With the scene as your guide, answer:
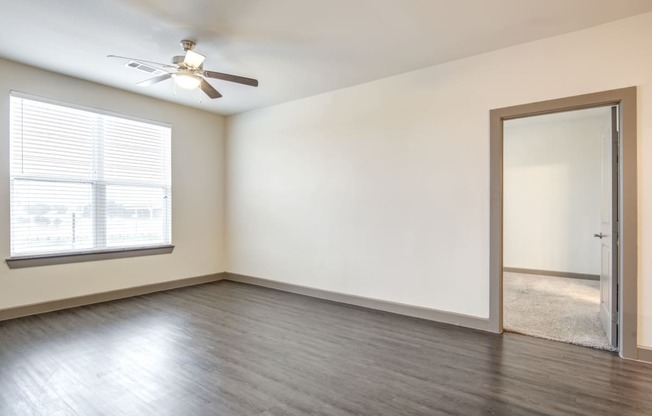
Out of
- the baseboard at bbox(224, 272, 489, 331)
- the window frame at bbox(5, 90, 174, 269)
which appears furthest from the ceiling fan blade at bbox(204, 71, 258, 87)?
the baseboard at bbox(224, 272, 489, 331)

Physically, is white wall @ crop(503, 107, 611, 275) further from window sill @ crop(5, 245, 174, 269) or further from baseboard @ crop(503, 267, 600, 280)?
window sill @ crop(5, 245, 174, 269)

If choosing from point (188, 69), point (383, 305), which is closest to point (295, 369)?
point (383, 305)

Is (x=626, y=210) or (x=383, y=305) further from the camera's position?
(x=383, y=305)

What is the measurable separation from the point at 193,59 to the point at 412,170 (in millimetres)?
2529

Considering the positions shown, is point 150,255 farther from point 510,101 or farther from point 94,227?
point 510,101

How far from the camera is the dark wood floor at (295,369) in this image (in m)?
2.16

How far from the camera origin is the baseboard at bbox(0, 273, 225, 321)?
3.87 m

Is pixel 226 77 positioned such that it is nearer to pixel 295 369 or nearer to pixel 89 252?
pixel 295 369

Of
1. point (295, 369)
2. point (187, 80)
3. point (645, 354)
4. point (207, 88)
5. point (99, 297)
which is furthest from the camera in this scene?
point (99, 297)

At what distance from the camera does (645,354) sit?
108 inches

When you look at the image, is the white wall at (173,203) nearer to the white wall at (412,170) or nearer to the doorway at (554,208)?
the white wall at (412,170)

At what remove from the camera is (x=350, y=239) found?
452cm

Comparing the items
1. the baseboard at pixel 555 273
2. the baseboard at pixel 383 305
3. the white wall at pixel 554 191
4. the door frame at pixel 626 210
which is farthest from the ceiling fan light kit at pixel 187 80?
the baseboard at pixel 555 273

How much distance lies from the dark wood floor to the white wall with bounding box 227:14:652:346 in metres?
0.63
